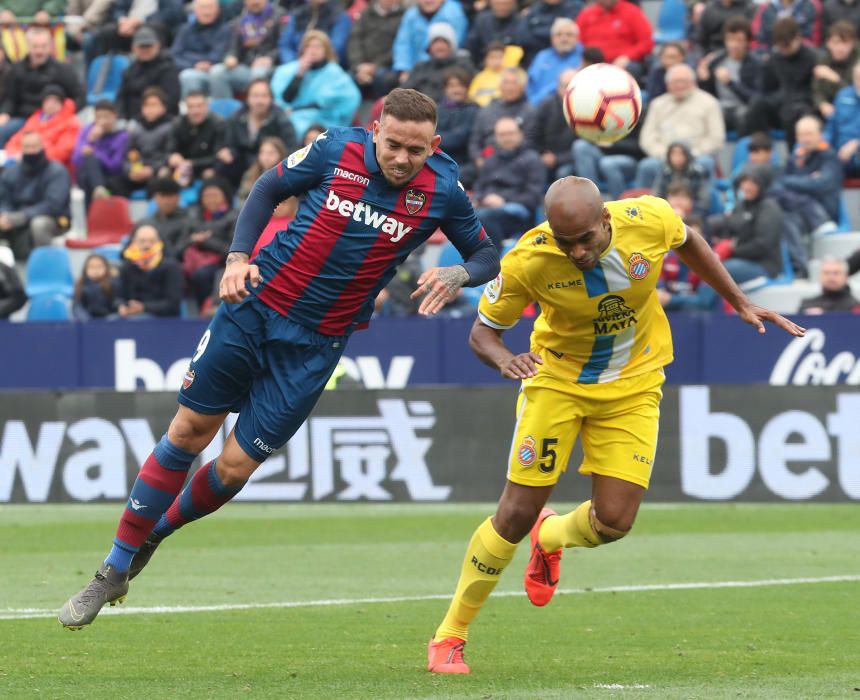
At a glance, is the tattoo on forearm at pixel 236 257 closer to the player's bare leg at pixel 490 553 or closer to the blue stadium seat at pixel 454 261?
the player's bare leg at pixel 490 553

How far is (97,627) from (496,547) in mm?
2346

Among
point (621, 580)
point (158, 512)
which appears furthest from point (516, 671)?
point (621, 580)

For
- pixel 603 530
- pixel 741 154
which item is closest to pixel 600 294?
pixel 603 530

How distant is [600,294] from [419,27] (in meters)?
13.6

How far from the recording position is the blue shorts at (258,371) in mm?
7902

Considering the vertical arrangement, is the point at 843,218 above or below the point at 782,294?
above

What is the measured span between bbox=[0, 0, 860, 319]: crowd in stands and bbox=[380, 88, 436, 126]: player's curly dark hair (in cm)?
992

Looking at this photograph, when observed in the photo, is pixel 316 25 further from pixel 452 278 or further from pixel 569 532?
pixel 452 278

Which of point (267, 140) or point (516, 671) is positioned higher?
point (516, 671)

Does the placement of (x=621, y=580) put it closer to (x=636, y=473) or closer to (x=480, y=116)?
(x=636, y=473)

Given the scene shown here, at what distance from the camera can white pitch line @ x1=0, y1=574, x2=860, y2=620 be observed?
9266 millimetres

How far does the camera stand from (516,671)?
289 inches

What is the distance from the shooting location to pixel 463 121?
1934cm

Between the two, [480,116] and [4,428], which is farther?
[480,116]
